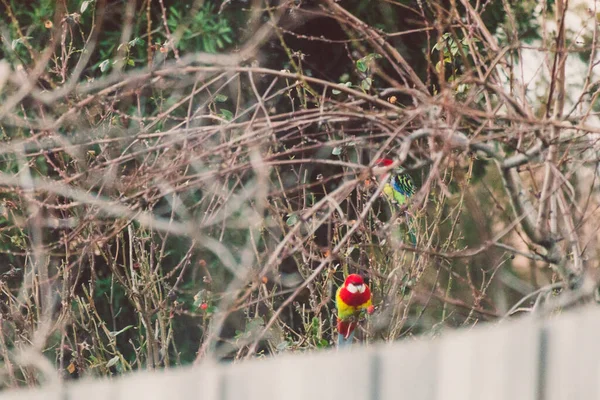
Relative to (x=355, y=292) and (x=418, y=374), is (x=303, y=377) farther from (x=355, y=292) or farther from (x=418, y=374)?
(x=355, y=292)

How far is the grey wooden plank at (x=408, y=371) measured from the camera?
1.29 m

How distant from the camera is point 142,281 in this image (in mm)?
3814

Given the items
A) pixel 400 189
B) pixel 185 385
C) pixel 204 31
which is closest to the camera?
pixel 185 385

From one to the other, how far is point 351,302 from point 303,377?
7.18 feet

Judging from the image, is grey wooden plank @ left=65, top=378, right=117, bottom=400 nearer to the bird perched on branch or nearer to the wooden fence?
the wooden fence

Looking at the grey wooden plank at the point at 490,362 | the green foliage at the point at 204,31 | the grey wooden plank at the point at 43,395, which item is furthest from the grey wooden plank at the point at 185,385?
the green foliage at the point at 204,31

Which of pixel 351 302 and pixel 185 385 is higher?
pixel 185 385

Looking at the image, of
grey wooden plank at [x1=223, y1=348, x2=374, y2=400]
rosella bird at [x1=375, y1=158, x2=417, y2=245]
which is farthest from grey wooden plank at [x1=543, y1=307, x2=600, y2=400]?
rosella bird at [x1=375, y1=158, x2=417, y2=245]

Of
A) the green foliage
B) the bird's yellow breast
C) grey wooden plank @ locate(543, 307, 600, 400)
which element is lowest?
the bird's yellow breast

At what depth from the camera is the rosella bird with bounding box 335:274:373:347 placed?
340cm

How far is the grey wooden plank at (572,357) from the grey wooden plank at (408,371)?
8.2 inches

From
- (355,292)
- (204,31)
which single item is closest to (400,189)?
(355,292)

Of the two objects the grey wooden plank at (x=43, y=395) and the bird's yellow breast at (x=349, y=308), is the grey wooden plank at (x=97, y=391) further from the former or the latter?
the bird's yellow breast at (x=349, y=308)

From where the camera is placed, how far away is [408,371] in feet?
4.26
